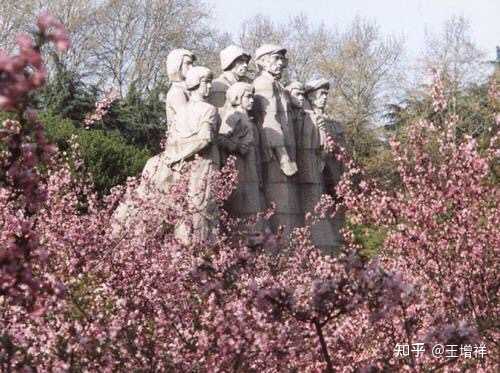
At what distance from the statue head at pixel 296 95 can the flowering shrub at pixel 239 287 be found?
7.08 metres

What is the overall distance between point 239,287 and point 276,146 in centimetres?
983

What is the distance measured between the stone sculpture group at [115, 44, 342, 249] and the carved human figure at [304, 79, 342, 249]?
0.05 ft

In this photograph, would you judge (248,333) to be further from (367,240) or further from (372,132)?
(372,132)

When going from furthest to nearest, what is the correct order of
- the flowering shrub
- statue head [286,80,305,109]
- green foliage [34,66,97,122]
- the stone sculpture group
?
1. green foliage [34,66,97,122]
2. statue head [286,80,305,109]
3. the stone sculpture group
4. the flowering shrub

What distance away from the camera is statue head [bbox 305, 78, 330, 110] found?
54.7ft

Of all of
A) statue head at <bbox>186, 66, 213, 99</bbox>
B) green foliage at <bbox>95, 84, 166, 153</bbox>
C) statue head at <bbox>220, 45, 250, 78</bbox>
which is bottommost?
statue head at <bbox>186, 66, 213, 99</bbox>

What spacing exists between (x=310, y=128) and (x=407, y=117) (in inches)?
673

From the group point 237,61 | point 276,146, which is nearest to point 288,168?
point 276,146

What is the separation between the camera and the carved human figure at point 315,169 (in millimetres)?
15734

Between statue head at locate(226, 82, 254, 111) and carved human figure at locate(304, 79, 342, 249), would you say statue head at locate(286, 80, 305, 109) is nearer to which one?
carved human figure at locate(304, 79, 342, 249)

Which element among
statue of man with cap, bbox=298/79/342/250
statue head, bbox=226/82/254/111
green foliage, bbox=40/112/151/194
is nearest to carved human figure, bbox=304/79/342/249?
statue of man with cap, bbox=298/79/342/250

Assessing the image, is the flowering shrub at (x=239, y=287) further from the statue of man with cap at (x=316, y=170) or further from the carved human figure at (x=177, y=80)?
the statue of man with cap at (x=316, y=170)

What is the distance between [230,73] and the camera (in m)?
15.4

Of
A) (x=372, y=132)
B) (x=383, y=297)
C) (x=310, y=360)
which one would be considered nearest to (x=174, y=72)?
(x=310, y=360)
